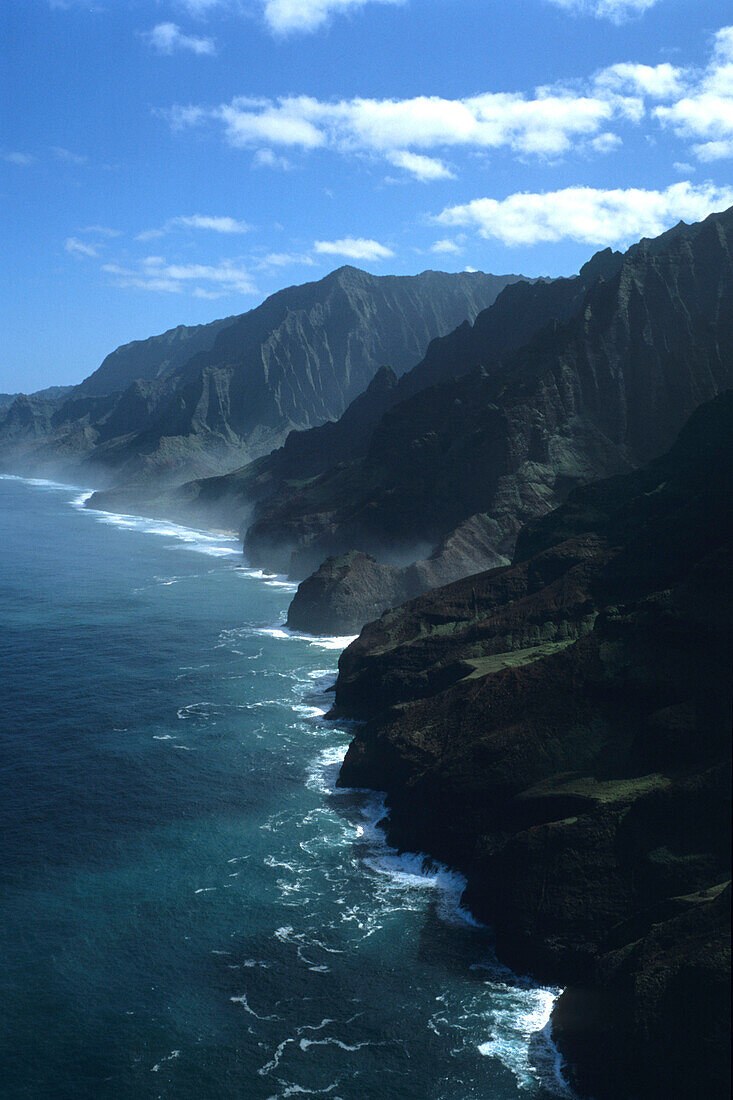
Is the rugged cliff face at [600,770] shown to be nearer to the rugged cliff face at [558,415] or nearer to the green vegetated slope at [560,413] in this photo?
the rugged cliff face at [558,415]

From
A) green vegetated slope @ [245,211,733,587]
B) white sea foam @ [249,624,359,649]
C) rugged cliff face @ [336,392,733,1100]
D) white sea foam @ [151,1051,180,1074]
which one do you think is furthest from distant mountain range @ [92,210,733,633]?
white sea foam @ [151,1051,180,1074]

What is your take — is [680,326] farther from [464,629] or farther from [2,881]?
[2,881]

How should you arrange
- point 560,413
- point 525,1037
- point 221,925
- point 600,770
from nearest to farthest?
1. point 525,1037
2. point 221,925
3. point 600,770
4. point 560,413

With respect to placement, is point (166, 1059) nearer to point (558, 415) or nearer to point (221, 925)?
point (221, 925)

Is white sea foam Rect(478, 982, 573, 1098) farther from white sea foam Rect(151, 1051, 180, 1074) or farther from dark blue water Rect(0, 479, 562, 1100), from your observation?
white sea foam Rect(151, 1051, 180, 1074)

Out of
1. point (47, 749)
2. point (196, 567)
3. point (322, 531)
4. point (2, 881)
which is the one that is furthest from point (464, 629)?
point (196, 567)

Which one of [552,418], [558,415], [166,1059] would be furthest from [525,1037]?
[558,415]
